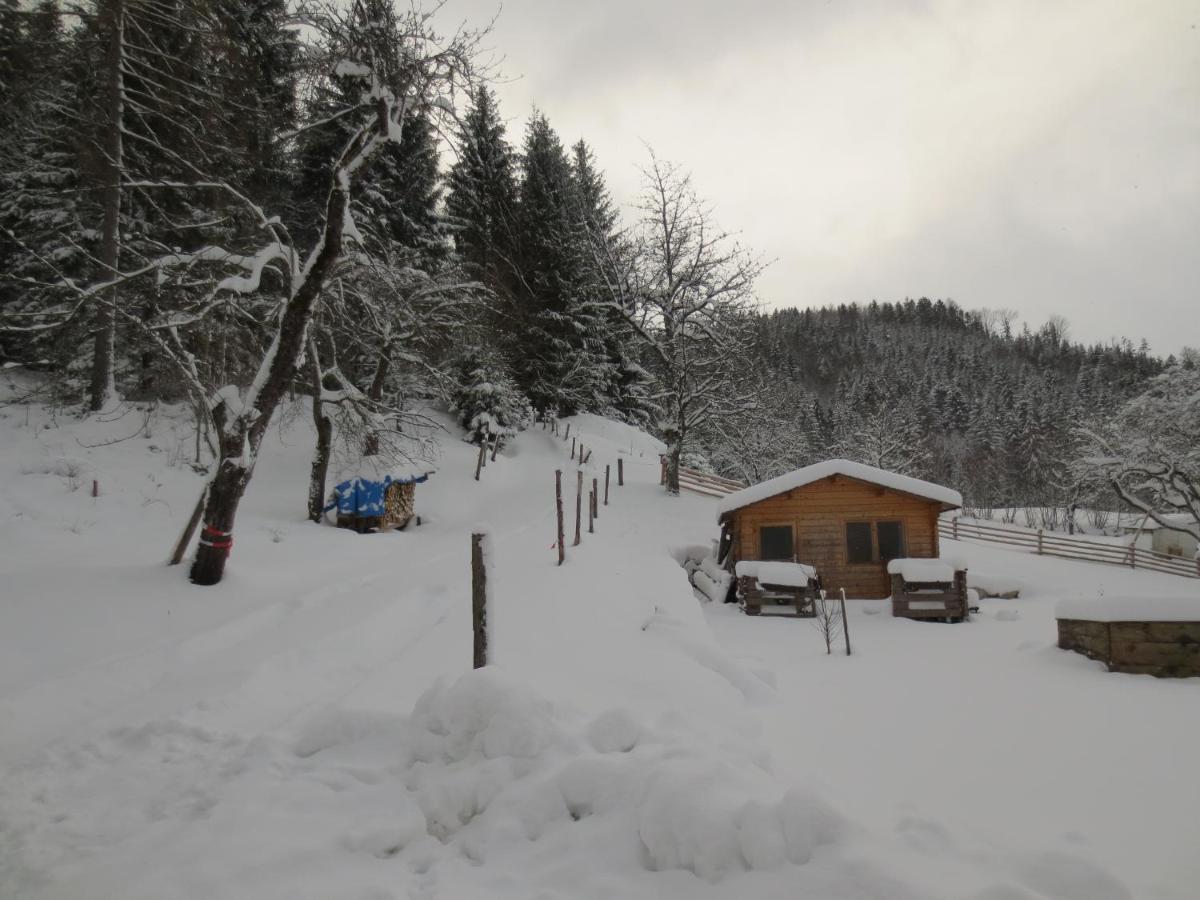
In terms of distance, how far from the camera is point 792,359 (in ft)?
370

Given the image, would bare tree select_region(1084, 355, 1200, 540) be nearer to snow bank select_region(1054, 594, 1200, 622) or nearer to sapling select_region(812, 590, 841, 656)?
sapling select_region(812, 590, 841, 656)

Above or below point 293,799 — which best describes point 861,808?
below

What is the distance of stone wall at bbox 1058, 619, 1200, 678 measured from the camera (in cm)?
870

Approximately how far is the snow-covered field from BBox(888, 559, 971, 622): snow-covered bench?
7.98 ft

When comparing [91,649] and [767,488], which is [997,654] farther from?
[91,649]

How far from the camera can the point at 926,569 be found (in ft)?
49.5

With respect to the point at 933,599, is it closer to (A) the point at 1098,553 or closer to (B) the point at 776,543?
(B) the point at 776,543

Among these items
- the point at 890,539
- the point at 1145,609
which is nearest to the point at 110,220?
the point at 890,539

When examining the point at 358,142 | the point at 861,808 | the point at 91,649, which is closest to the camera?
the point at 861,808

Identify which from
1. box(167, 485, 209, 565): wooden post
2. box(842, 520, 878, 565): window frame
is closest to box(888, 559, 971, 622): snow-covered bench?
box(842, 520, 878, 565): window frame

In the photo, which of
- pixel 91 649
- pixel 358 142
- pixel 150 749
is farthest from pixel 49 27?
pixel 150 749

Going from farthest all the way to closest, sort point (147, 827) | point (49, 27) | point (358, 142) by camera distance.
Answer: point (49, 27) < point (358, 142) < point (147, 827)

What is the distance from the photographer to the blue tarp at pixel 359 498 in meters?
16.6

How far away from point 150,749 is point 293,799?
64.9 inches
